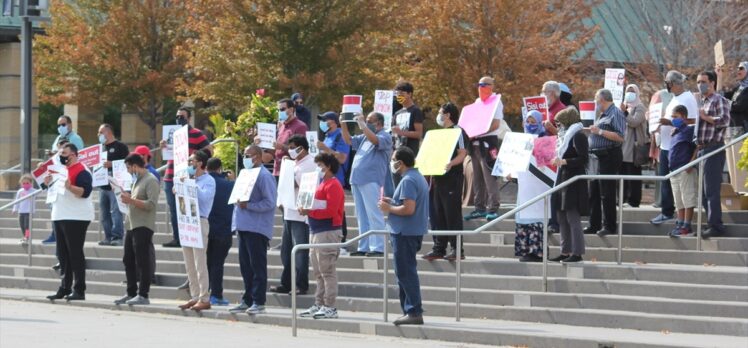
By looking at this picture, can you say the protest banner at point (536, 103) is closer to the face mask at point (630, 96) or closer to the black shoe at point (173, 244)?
the face mask at point (630, 96)

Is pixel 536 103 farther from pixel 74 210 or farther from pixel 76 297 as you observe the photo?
pixel 76 297

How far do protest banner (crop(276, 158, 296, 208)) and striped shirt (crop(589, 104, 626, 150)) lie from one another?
3572 millimetres

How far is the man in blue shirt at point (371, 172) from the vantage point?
693 inches

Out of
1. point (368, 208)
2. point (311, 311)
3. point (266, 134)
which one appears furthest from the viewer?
point (266, 134)

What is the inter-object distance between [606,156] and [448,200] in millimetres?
1963

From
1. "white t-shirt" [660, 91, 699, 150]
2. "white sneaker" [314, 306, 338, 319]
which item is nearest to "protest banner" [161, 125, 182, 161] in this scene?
"white sneaker" [314, 306, 338, 319]

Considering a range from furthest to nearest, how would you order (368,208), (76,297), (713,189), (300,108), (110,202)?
1. (110,202)
2. (300,108)
3. (76,297)
4. (368,208)
5. (713,189)

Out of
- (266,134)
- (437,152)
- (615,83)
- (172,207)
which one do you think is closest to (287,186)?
(437,152)

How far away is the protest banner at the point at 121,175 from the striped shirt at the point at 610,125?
6.55m

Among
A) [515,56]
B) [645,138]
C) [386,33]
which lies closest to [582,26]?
[515,56]

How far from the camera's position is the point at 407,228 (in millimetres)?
14750

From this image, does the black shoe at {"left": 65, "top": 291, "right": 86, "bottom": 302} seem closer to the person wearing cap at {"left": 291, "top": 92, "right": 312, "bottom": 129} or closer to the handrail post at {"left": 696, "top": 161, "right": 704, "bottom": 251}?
the person wearing cap at {"left": 291, "top": 92, "right": 312, "bottom": 129}

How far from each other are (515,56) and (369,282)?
14.8 metres

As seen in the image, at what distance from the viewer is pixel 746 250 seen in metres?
15.9
